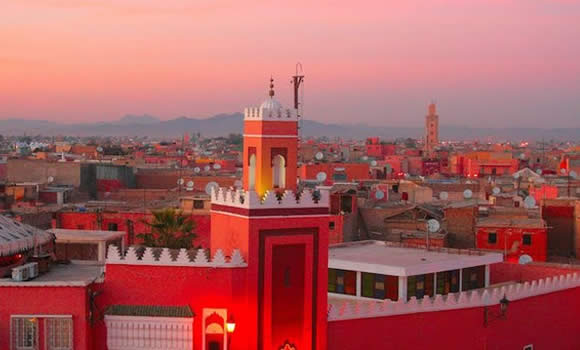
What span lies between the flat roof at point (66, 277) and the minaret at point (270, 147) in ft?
11.8

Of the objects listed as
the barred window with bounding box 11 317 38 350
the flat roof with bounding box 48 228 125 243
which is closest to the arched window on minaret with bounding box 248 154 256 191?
the barred window with bounding box 11 317 38 350

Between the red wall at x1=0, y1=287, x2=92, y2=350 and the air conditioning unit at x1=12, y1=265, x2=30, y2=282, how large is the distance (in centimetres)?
28

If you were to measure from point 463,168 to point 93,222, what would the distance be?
197 feet

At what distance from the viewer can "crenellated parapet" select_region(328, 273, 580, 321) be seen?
1938cm

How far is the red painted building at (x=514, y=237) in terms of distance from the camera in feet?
104

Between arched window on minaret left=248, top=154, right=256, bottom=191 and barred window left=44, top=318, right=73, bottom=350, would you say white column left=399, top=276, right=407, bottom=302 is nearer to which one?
arched window on minaret left=248, top=154, right=256, bottom=191

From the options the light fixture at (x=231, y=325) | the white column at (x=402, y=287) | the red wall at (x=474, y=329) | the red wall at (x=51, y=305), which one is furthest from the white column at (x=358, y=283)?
the red wall at (x=51, y=305)

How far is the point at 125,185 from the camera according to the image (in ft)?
176

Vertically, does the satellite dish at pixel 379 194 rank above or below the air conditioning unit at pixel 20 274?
below

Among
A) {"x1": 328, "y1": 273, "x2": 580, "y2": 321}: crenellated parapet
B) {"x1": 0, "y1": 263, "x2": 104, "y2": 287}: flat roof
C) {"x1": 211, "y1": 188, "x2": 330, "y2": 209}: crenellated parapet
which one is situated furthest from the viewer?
{"x1": 328, "y1": 273, "x2": 580, "y2": 321}: crenellated parapet

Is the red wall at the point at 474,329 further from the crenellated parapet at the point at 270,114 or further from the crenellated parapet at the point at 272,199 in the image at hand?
the crenellated parapet at the point at 270,114

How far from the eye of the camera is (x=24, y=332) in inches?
683

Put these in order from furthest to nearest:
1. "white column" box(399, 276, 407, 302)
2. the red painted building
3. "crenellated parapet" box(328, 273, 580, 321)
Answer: the red painted building
"white column" box(399, 276, 407, 302)
"crenellated parapet" box(328, 273, 580, 321)

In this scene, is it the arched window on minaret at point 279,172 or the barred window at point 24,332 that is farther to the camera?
the arched window on minaret at point 279,172
